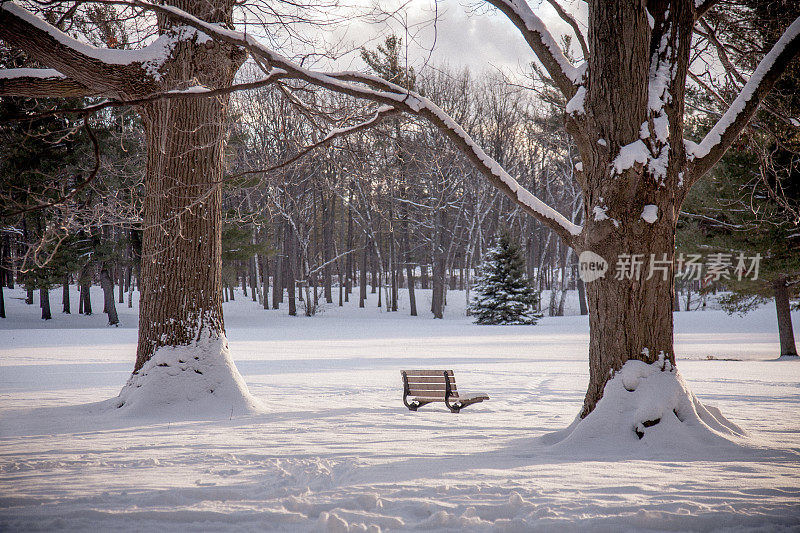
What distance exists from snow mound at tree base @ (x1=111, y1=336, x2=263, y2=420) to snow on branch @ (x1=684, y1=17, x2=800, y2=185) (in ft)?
20.0

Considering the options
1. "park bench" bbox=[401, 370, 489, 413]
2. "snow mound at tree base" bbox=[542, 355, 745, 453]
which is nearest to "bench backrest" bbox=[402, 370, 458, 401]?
"park bench" bbox=[401, 370, 489, 413]

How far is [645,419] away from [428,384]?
348cm

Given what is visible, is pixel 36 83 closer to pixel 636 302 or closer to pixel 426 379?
pixel 426 379

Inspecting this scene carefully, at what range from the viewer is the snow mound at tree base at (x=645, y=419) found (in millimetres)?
5219

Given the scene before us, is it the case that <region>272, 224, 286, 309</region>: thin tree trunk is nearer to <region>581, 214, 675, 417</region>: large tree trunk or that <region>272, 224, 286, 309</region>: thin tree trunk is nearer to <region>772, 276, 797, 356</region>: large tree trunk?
<region>772, 276, 797, 356</region>: large tree trunk

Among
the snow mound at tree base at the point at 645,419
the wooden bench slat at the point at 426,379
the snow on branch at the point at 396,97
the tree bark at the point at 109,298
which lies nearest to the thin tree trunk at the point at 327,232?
the tree bark at the point at 109,298

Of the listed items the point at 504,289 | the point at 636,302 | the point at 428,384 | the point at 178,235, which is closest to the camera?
the point at 636,302

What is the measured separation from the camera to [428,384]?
8.16m

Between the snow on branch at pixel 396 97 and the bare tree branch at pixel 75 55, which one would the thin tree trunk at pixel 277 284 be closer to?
the bare tree branch at pixel 75 55

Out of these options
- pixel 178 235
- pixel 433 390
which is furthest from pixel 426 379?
pixel 178 235

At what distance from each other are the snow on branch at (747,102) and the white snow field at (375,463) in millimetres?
2759

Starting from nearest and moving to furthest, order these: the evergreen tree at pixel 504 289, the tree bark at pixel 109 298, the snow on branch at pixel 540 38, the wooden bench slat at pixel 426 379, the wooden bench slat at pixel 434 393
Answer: the snow on branch at pixel 540 38, the wooden bench slat at pixel 434 393, the wooden bench slat at pixel 426 379, the tree bark at pixel 109 298, the evergreen tree at pixel 504 289

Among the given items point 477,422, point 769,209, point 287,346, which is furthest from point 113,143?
Result: point 769,209

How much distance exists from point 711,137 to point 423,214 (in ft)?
93.4
